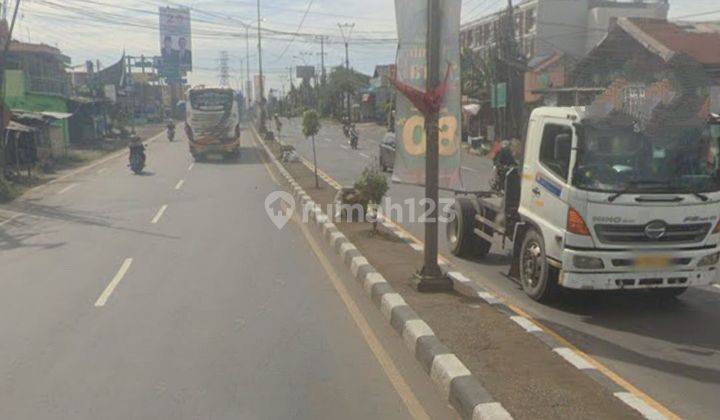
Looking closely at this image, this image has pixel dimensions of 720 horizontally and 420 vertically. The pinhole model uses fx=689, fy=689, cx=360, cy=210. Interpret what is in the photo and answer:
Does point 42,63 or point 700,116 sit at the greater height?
point 42,63

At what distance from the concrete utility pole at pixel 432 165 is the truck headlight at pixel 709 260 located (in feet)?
8.64

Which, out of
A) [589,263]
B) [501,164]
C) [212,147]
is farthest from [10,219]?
[212,147]

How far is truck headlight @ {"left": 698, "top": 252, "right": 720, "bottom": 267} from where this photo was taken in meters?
7.00

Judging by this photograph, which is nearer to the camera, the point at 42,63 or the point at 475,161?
the point at 475,161

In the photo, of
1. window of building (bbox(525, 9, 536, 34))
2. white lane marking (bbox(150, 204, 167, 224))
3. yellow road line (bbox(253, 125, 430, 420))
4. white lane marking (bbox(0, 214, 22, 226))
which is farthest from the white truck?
window of building (bbox(525, 9, 536, 34))

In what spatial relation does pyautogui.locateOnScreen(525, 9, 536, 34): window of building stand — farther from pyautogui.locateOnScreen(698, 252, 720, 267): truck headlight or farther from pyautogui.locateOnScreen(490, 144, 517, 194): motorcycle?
pyautogui.locateOnScreen(698, 252, 720, 267): truck headlight

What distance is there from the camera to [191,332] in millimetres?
6750

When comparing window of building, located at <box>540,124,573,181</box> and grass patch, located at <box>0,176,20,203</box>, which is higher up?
Result: window of building, located at <box>540,124,573,181</box>

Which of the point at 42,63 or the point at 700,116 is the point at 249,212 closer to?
the point at 700,116

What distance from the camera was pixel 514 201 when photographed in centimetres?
891

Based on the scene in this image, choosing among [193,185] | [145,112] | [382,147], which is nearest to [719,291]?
[193,185]

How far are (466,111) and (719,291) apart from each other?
3632 cm

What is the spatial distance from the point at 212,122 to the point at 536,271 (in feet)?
90.5

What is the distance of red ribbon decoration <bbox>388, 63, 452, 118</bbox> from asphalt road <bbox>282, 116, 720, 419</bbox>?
7.95 ft
